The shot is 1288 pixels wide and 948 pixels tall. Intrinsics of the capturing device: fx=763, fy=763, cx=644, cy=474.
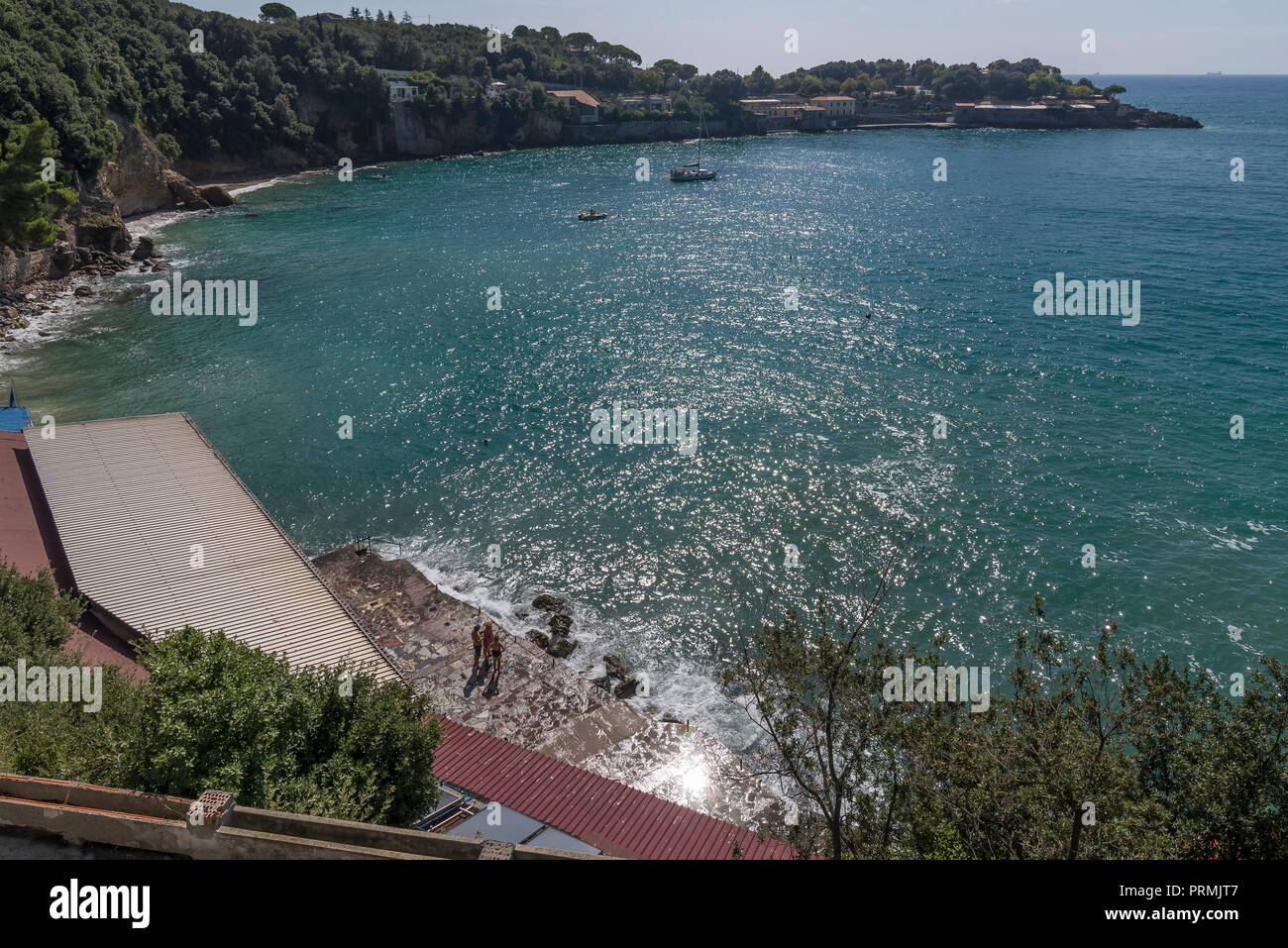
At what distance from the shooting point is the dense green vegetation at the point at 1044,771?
14609 mm

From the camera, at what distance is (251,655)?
17.7m

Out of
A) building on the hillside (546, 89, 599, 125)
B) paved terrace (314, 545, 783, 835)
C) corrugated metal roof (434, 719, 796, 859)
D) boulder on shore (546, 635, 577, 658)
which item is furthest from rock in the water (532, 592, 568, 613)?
building on the hillside (546, 89, 599, 125)

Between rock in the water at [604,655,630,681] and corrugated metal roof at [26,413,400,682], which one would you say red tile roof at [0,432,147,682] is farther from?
rock in the water at [604,655,630,681]

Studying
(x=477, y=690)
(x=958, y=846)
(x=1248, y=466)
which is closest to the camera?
(x=958, y=846)

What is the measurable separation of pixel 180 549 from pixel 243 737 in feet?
50.7

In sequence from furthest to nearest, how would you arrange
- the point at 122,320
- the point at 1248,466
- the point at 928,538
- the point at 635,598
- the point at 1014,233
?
the point at 1014,233
the point at 122,320
the point at 1248,466
the point at 928,538
the point at 635,598

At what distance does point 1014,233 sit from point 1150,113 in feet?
481

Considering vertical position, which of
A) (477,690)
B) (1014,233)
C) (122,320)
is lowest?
(477,690)

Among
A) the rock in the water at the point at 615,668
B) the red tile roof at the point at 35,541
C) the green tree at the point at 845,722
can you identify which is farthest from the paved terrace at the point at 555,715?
the red tile roof at the point at 35,541

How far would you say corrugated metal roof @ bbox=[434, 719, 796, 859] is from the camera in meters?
19.3

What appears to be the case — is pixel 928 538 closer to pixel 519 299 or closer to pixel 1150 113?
pixel 519 299

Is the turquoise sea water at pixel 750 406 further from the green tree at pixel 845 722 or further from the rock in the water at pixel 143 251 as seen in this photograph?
the green tree at pixel 845 722
